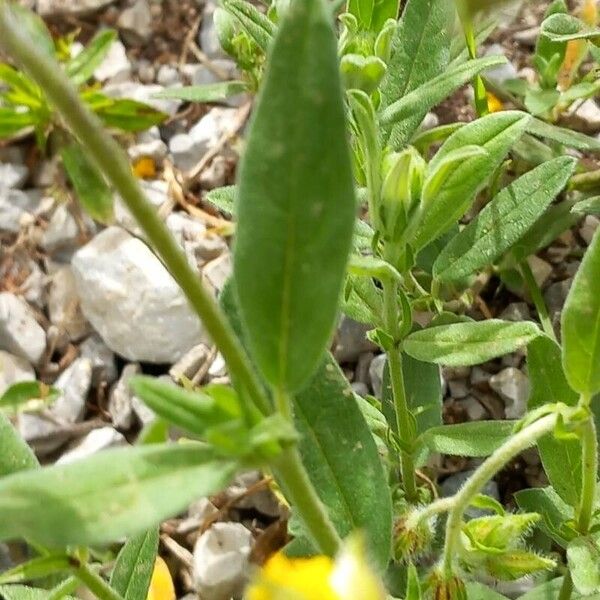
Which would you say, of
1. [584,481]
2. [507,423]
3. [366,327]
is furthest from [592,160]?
[584,481]

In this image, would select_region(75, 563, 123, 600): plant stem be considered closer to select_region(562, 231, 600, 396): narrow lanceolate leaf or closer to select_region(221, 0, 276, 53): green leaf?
select_region(562, 231, 600, 396): narrow lanceolate leaf

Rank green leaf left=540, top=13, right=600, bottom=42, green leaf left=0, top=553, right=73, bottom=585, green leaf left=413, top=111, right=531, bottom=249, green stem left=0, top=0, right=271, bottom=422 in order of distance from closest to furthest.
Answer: green stem left=0, top=0, right=271, bottom=422
green leaf left=0, top=553, right=73, bottom=585
green leaf left=413, top=111, right=531, bottom=249
green leaf left=540, top=13, right=600, bottom=42

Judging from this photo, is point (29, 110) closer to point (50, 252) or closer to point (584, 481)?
point (50, 252)

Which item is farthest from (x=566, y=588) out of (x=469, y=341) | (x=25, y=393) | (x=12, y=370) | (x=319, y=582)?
(x=12, y=370)

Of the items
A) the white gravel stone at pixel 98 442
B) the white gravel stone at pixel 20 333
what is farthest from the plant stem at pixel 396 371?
the white gravel stone at pixel 20 333

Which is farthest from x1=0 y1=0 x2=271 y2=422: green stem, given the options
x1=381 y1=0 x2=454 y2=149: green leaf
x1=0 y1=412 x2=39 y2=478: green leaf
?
x1=381 y1=0 x2=454 y2=149: green leaf

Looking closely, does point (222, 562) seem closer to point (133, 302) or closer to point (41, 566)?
point (133, 302)

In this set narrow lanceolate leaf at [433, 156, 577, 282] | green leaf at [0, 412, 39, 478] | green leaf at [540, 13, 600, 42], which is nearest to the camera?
green leaf at [0, 412, 39, 478]

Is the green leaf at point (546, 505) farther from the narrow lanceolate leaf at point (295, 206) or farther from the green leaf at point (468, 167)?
the narrow lanceolate leaf at point (295, 206)
